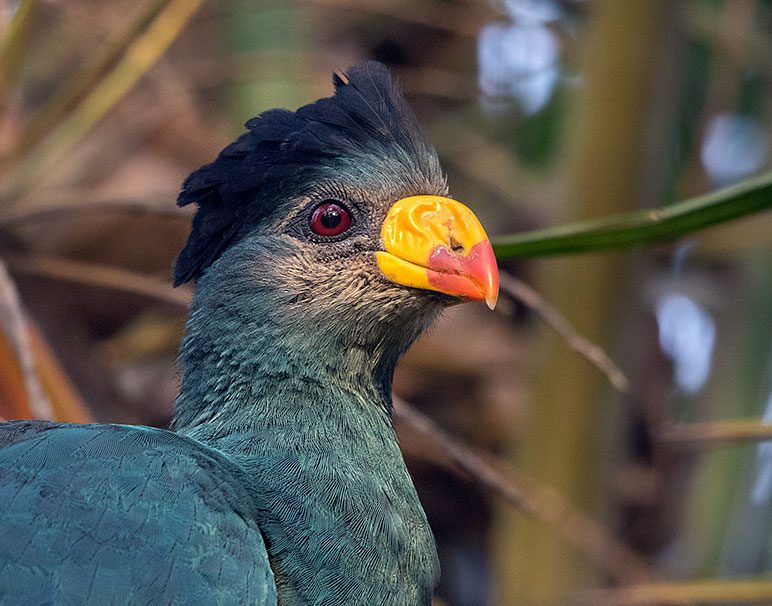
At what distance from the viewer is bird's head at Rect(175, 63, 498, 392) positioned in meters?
2.72

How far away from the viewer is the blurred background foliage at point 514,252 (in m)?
3.32

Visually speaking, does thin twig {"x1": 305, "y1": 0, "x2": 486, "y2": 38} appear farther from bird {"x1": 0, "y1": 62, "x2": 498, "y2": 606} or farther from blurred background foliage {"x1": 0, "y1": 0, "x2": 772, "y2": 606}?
bird {"x1": 0, "y1": 62, "x2": 498, "y2": 606}

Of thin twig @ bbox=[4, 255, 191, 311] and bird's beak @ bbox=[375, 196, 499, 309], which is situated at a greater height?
bird's beak @ bbox=[375, 196, 499, 309]

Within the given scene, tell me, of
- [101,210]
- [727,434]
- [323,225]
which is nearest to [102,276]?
[101,210]

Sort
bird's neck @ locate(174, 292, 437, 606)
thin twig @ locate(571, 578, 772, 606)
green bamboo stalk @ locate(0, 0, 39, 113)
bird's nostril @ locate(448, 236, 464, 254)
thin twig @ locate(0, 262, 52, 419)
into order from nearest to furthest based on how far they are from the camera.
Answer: bird's neck @ locate(174, 292, 437, 606)
thin twig @ locate(0, 262, 52, 419)
bird's nostril @ locate(448, 236, 464, 254)
green bamboo stalk @ locate(0, 0, 39, 113)
thin twig @ locate(571, 578, 772, 606)

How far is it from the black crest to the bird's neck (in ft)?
0.60

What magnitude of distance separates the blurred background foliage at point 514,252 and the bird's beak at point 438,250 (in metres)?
0.08

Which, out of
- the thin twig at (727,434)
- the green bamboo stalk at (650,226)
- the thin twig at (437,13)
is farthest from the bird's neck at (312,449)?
the thin twig at (437,13)

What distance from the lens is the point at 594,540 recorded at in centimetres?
357

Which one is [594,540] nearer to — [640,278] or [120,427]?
[640,278]

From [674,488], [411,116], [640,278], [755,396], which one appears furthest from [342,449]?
[674,488]

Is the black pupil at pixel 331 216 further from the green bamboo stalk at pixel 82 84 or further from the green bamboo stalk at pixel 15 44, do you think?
the green bamboo stalk at pixel 15 44

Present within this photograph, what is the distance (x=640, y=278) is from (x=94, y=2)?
9.56ft

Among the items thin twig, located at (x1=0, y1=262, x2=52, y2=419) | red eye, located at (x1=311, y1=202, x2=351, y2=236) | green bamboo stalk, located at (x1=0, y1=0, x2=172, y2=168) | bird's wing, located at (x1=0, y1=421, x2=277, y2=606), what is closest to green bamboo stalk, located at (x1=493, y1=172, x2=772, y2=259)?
red eye, located at (x1=311, y1=202, x2=351, y2=236)
